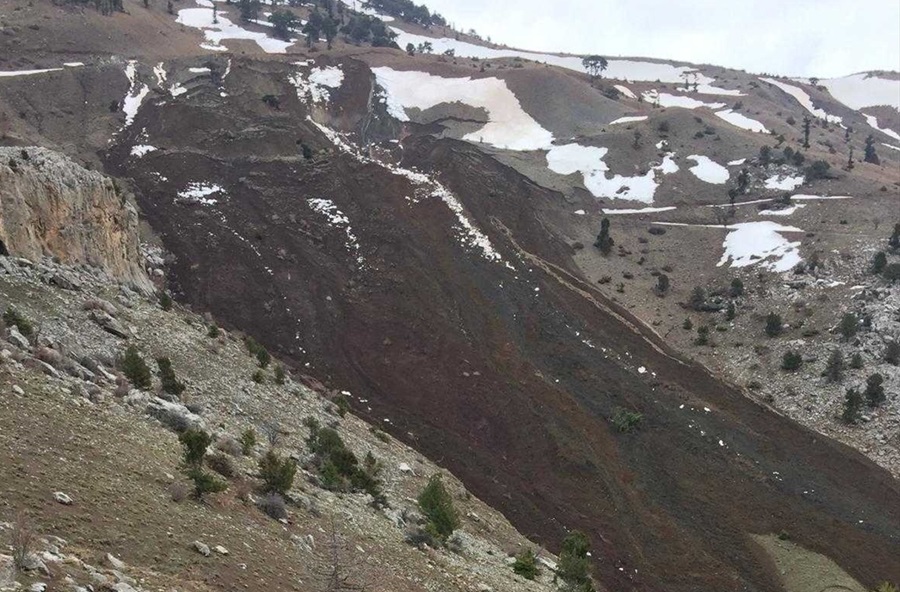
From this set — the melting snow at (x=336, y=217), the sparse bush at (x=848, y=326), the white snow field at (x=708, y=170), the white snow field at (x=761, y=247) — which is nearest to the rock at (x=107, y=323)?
the melting snow at (x=336, y=217)

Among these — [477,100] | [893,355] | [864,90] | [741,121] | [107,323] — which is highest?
[864,90]

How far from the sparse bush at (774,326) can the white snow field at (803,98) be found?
254 feet

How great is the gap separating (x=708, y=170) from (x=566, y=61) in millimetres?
75660

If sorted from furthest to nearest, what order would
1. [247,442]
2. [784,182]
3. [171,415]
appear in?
[784,182], [247,442], [171,415]

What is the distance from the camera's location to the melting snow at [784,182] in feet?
176

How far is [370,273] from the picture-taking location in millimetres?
38812

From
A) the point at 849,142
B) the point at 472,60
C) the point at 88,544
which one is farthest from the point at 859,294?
the point at 472,60

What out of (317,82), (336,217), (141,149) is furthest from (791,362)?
(317,82)

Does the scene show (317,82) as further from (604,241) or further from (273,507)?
(273,507)

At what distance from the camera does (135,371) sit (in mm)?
16891

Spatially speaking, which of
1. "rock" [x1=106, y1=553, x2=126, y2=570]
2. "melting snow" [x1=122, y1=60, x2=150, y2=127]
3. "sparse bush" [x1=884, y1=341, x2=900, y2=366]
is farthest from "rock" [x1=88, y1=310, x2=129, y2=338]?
"melting snow" [x1=122, y1=60, x2=150, y2=127]

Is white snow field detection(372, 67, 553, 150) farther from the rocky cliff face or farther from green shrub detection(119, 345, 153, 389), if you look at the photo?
green shrub detection(119, 345, 153, 389)

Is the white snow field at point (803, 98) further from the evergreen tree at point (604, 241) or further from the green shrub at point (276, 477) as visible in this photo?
the green shrub at point (276, 477)

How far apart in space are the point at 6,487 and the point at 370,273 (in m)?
29.8
